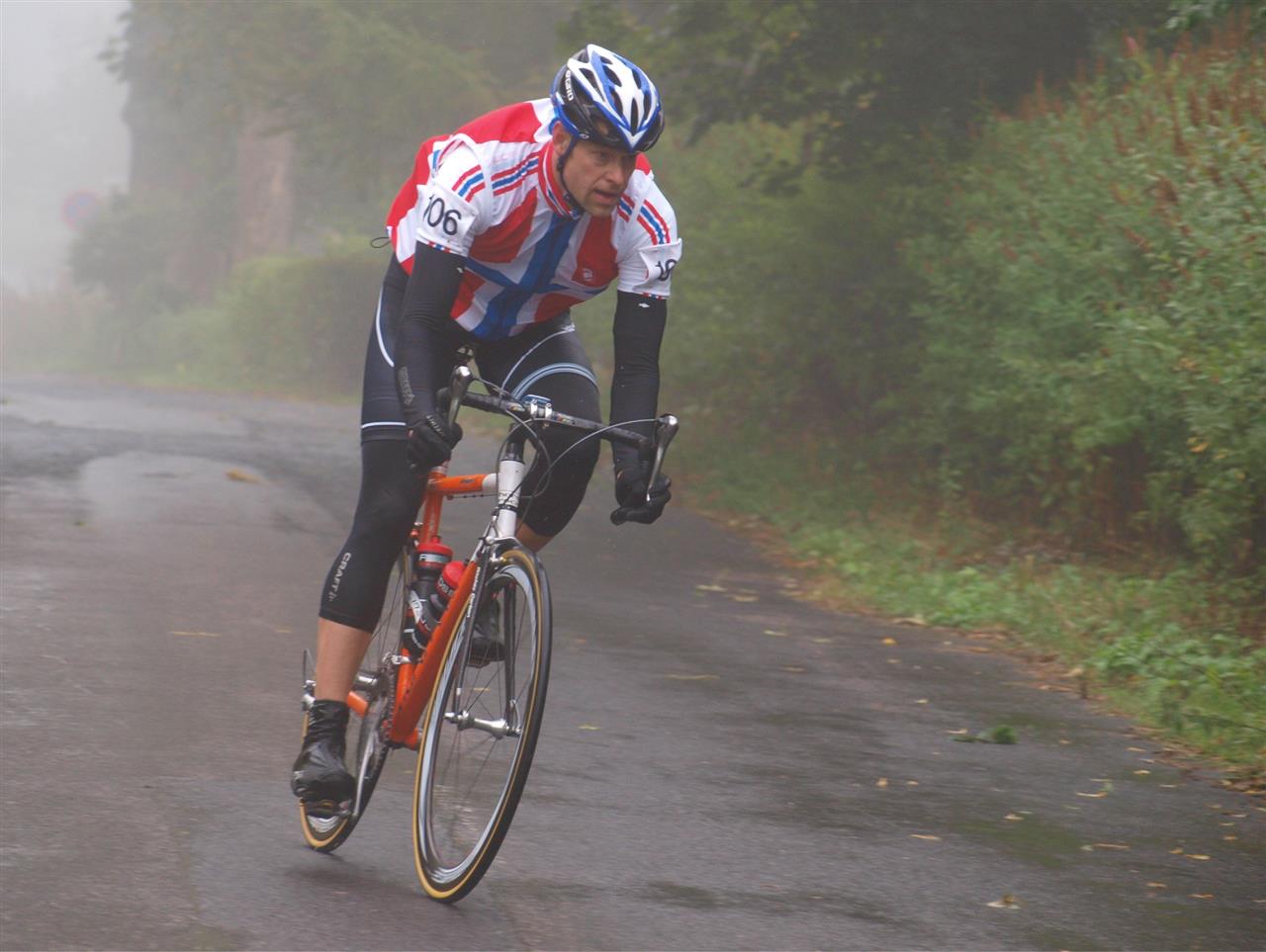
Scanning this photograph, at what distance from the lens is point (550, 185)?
16.1 ft

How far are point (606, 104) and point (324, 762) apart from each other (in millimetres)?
1838

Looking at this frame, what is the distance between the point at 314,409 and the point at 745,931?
70.3ft

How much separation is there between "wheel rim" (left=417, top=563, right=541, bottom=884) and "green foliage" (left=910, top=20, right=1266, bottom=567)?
5.08 metres

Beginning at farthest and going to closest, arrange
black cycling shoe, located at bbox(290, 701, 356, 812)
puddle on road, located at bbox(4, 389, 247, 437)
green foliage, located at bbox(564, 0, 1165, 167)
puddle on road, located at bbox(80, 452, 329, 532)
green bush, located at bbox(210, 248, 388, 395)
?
green bush, located at bbox(210, 248, 388, 395) < puddle on road, located at bbox(4, 389, 247, 437) < green foliage, located at bbox(564, 0, 1165, 167) < puddle on road, located at bbox(80, 452, 329, 532) < black cycling shoe, located at bbox(290, 701, 356, 812)

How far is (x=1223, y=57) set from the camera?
36.3ft

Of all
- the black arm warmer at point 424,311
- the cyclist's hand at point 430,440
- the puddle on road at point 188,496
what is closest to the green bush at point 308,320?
the puddle on road at point 188,496

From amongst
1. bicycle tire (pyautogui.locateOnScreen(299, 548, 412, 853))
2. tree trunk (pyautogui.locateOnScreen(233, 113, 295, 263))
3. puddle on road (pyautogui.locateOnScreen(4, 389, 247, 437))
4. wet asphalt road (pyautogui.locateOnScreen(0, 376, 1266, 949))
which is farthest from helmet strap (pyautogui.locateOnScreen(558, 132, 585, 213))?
tree trunk (pyautogui.locateOnScreen(233, 113, 295, 263))

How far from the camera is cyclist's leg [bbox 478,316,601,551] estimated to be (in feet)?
16.2

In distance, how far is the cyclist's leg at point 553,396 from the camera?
16.2ft

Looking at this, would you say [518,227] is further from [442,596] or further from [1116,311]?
[1116,311]

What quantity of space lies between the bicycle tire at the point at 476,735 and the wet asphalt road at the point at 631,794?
141mm

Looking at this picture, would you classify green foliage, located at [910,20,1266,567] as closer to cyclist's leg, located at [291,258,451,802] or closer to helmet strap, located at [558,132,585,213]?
helmet strap, located at [558,132,585,213]

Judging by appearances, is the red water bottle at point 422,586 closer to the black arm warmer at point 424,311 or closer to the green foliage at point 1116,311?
the black arm warmer at point 424,311

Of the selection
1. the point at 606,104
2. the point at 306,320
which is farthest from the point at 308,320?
the point at 606,104
